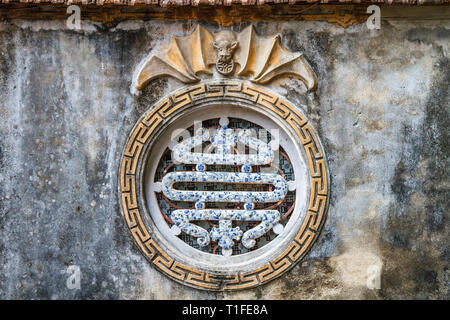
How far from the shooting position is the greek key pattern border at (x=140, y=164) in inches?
239

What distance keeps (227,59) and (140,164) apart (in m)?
1.45

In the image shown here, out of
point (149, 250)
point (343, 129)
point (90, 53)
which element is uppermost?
point (90, 53)

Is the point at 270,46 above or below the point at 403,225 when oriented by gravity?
above

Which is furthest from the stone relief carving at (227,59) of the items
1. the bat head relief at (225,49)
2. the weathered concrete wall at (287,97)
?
the weathered concrete wall at (287,97)

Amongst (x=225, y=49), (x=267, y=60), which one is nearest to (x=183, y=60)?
(x=225, y=49)

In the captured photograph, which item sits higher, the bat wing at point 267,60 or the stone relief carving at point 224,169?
the bat wing at point 267,60

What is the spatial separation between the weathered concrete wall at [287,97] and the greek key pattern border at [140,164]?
0.11 metres

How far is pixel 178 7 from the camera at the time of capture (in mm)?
6027

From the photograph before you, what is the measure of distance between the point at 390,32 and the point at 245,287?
10.3 feet

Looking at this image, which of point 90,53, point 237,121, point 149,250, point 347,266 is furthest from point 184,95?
point 347,266

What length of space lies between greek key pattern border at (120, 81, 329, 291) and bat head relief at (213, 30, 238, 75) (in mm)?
160

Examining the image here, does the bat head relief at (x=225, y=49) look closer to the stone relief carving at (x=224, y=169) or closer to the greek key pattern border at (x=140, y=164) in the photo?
the stone relief carving at (x=224, y=169)

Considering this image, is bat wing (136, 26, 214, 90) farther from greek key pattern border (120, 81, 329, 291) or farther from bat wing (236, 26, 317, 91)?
bat wing (236, 26, 317, 91)

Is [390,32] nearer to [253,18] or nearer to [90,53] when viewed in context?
[253,18]
